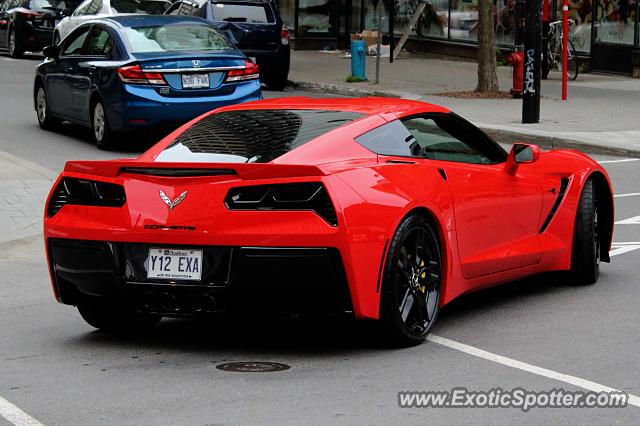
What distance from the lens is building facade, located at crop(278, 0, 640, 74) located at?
2872 centimetres

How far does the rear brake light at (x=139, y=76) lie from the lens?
55.7 feet

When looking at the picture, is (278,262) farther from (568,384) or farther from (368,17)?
(368,17)

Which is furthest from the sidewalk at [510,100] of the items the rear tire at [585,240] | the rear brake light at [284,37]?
the rear tire at [585,240]

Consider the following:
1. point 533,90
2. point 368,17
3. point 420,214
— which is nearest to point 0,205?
point 420,214

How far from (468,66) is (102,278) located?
24.8 metres

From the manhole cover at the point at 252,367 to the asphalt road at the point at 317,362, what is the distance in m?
0.07

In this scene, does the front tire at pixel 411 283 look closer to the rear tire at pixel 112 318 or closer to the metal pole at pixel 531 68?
the rear tire at pixel 112 318

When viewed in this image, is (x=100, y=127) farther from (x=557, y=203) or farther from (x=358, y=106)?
(x=358, y=106)

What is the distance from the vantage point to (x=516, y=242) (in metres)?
8.67

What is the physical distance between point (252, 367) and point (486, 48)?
17.6m

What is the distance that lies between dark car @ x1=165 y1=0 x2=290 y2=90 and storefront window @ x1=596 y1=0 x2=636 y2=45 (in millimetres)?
6955

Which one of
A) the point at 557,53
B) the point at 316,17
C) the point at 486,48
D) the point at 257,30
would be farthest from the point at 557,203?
the point at 316,17

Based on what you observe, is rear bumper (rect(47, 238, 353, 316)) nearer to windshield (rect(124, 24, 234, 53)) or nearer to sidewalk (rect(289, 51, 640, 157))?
windshield (rect(124, 24, 234, 53))

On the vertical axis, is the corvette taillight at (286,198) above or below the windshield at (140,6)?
above
